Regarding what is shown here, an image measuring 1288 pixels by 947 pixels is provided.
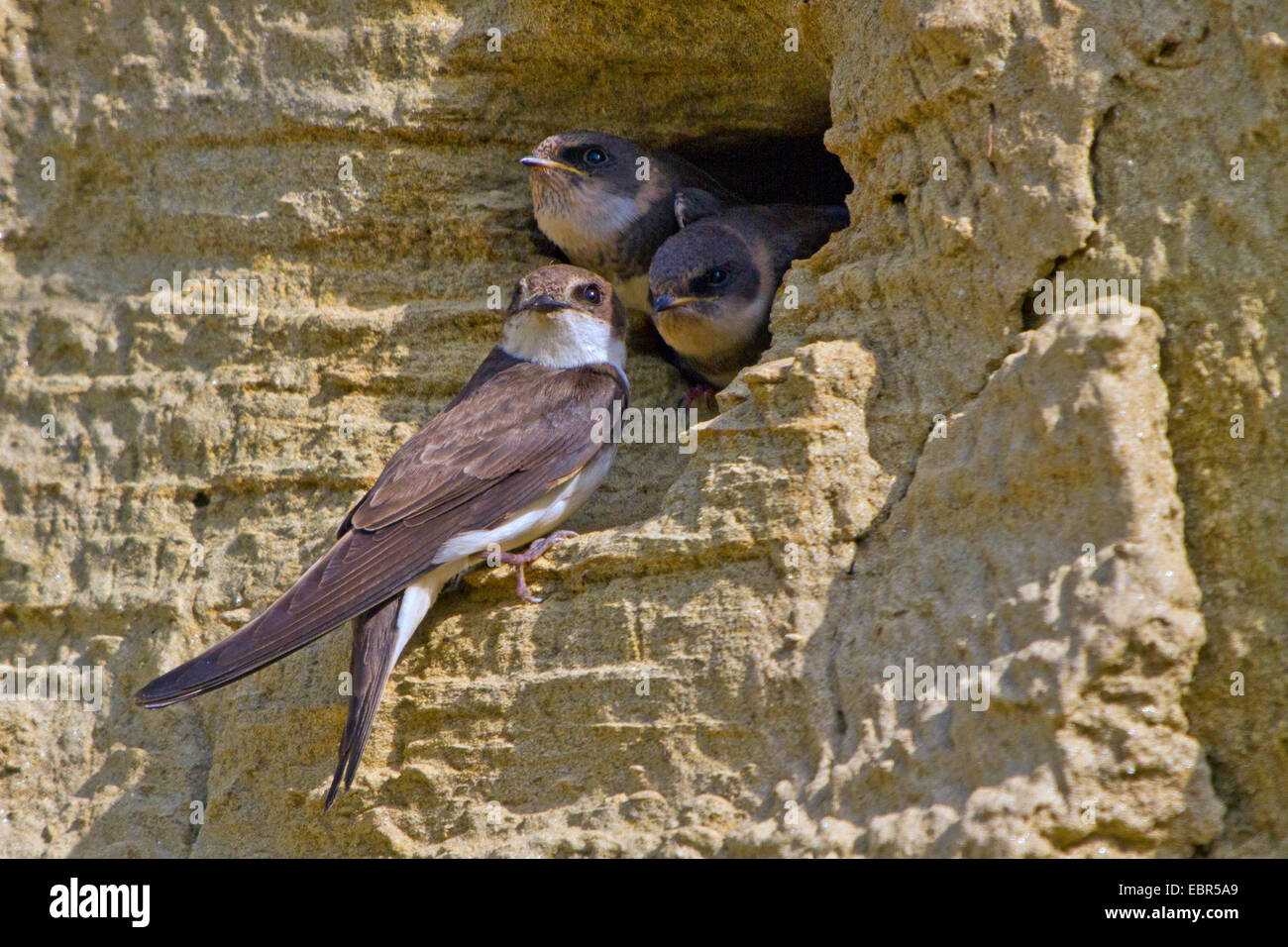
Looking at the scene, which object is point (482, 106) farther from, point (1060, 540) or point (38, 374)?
point (1060, 540)

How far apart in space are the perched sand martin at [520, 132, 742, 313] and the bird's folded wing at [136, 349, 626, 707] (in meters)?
0.52

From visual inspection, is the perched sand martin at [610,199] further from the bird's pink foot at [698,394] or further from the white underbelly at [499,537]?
the white underbelly at [499,537]

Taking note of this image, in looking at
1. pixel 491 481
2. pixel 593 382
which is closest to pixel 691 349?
pixel 593 382

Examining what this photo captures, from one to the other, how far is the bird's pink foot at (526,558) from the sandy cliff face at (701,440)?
1.7 inches

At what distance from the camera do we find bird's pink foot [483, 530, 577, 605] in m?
2.89

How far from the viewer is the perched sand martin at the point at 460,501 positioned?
2707mm

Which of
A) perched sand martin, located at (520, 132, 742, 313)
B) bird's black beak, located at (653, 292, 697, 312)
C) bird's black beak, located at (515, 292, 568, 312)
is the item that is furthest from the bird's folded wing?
perched sand martin, located at (520, 132, 742, 313)

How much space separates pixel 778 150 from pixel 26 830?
9.21ft

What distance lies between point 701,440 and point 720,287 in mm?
872

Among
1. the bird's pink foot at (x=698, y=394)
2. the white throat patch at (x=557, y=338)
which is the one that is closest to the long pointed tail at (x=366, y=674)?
the white throat patch at (x=557, y=338)

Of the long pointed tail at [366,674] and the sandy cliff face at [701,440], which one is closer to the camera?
the sandy cliff face at [701,440]

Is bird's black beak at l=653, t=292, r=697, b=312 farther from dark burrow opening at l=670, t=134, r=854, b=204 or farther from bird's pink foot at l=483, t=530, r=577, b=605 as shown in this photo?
bird's pink foot at l=483, t=530, r=577, b=605

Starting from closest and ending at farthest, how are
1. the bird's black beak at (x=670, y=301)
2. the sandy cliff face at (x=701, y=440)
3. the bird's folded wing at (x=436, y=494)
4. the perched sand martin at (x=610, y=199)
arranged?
the sandy cliff face at (x=701, y=440) < the bird's folded wing at (x=436, y=494) < the bird's black beak at (x=670, y=301) < the perched sand martin at (x=610, y=199)

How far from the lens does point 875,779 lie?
2277 millimetres
